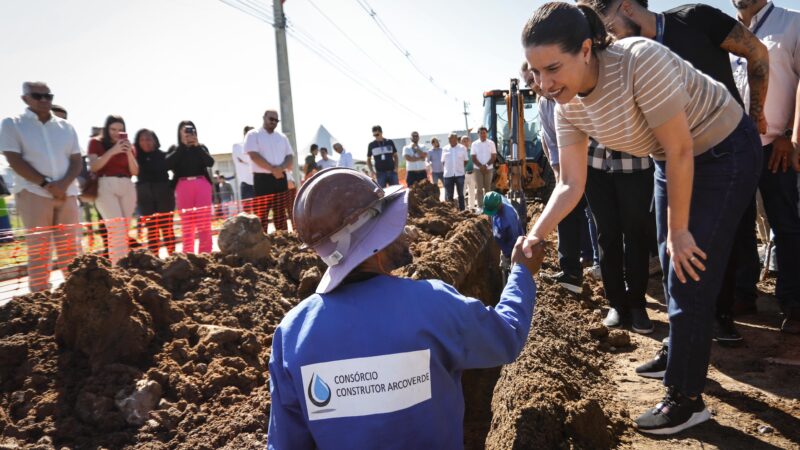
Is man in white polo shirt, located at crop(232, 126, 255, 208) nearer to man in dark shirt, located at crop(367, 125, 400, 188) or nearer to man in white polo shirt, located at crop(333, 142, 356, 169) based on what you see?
man in dark shirt, located at crop(367, 125, 400, 188)

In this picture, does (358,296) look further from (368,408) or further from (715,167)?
(715,167)

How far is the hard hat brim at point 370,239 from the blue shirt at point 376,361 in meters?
0.05

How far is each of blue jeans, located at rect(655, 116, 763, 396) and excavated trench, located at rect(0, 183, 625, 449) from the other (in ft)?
1.47

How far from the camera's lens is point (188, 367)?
347 cm

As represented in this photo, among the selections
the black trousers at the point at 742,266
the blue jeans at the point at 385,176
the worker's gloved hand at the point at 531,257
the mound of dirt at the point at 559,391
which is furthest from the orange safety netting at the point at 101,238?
the black trousers at the point at 742,266

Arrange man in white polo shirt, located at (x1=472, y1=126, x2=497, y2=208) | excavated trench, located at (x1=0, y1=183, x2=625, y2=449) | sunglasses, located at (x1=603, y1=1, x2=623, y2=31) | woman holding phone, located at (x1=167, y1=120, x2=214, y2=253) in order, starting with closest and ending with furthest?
excavated trench, located at (x1=0, y1=183, x2=625, y2=449), sunglasses, located at (x1=603, y1=1, x2=623, y2=31), woman holding phone, located at (x1=167, y1=120, x2=214, y2=253), man in white polo shirt, located at (x1=472, y1=126, x2=497, y2=208)

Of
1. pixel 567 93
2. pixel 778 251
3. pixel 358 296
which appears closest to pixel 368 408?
pixel 358 296

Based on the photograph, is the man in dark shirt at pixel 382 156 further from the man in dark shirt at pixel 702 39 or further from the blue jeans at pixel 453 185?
the man in dark shirt at pixel 702 39

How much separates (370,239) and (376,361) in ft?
1.19

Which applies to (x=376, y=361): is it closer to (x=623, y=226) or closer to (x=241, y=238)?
(x=623, y=226)

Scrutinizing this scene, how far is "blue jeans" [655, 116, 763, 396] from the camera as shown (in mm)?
2418

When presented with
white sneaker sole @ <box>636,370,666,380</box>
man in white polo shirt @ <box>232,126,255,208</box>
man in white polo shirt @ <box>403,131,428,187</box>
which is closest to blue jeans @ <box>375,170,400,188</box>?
man in white polo shirt @ <box>403,131,428,187</box>

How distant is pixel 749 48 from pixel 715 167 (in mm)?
1181

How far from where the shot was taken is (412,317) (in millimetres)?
1602
